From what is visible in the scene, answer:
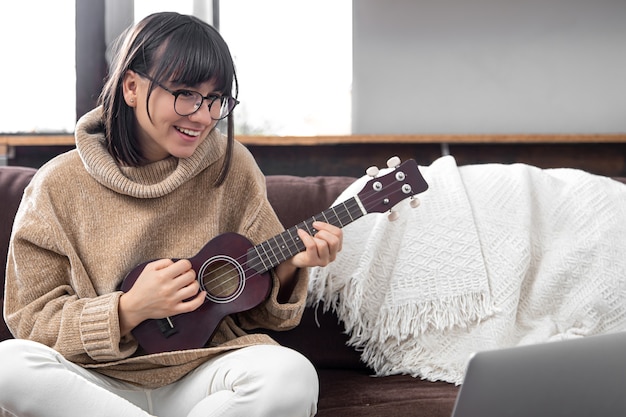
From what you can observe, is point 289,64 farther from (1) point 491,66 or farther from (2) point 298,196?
(2) point 298,196

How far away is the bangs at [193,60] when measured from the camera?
4.48 ft

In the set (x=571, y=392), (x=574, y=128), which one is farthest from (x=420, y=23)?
(x=571, y=392)

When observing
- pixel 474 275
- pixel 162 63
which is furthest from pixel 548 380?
pixel 162 63

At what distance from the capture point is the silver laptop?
0.79 m

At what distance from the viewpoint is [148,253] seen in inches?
57.4

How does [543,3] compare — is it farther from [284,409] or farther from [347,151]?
[284,409]

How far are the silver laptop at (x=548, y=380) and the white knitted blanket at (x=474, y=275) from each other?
2.18ft

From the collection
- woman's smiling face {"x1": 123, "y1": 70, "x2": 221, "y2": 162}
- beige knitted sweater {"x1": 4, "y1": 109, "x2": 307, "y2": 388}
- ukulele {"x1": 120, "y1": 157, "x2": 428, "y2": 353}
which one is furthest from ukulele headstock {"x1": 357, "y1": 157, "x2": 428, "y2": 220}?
woman's smiling face {"x1": 123, "y1": 70, "x2": 221, "y2": 162}

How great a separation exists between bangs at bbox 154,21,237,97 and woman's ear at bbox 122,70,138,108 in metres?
0.06

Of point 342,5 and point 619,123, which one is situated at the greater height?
point 342,5

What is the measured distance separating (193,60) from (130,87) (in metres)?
0.15

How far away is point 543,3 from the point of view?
2.88 meters

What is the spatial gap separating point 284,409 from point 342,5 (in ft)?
6.75

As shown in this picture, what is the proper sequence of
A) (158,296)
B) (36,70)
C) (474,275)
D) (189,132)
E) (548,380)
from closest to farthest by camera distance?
(548,380) → (158,296) → (189,132) → (474,275) → (36,70)
